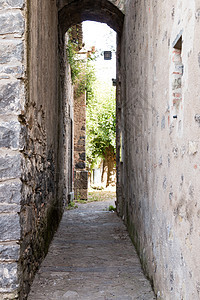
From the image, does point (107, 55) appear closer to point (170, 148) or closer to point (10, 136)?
point (10, 136)

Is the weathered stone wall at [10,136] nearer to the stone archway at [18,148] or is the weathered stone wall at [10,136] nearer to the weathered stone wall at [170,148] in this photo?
the stone archway at [18,148]

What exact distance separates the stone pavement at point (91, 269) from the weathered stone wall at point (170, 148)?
8.2 inches

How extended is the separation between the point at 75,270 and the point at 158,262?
1.10m

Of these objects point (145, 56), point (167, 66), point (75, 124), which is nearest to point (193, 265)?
point (167, 66)

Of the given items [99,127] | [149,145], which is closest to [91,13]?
[149,145]

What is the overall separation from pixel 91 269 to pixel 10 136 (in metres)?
1.75

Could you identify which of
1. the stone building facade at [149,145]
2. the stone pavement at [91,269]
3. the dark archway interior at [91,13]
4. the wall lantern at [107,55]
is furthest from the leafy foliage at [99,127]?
the stone building facade at [149,145]

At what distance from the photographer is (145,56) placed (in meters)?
3.38

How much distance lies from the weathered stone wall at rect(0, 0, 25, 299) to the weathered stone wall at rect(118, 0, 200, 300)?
1.06 m

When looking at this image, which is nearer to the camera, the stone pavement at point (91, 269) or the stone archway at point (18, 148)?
the stone archway at point (18, 148)

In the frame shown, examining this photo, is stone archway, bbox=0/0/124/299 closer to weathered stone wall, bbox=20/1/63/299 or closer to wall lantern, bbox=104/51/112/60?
weathered stone wall, bbox=20/1/63/299

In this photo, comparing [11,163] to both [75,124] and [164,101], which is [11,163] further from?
[75,124]

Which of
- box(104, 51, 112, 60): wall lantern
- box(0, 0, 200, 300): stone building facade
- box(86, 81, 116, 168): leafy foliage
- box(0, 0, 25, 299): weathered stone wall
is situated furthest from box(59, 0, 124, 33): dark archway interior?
box(86, 81, 116, 168): leafy foliage

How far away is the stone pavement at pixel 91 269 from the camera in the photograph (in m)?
2.79
